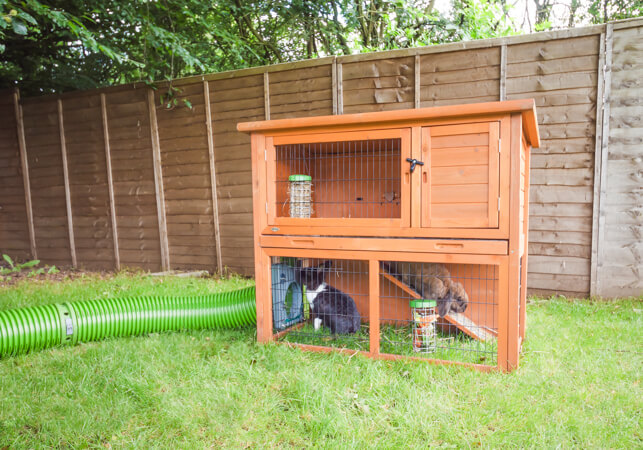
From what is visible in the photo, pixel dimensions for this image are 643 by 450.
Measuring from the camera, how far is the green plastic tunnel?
2879mm

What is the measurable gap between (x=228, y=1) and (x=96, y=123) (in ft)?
9.78

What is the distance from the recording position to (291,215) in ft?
10.2

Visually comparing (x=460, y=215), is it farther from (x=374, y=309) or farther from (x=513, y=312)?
(x=374, y=309)

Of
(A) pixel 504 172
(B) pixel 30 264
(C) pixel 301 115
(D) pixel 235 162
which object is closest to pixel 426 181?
(A) pixel 504 172

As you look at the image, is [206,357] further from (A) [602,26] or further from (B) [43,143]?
(B) [43,143]

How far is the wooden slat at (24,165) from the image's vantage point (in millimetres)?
6492

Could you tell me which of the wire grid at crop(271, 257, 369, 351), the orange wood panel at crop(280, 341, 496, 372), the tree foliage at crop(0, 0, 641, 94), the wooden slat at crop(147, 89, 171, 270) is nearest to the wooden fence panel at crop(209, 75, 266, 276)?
the tree foliage at crop(0, 0, 641, 94)

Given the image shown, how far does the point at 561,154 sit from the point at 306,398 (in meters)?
3.66

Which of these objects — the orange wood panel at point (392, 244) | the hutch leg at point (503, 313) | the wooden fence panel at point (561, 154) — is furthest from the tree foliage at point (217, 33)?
the hutch leg at point (503, 313)

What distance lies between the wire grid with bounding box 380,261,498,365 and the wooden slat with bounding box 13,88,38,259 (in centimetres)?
628

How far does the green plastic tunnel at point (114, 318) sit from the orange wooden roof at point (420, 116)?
1472 millimetres

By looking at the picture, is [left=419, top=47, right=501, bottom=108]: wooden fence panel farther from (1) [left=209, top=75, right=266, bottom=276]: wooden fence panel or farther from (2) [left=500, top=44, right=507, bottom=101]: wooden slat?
(1) [left=209, top=75, right=266, bottom=276]: wooden fence panel

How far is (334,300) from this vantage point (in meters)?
3.09

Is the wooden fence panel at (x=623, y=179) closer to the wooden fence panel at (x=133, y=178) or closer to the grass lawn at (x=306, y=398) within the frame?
the grass lawn at (x=306, y=398)
